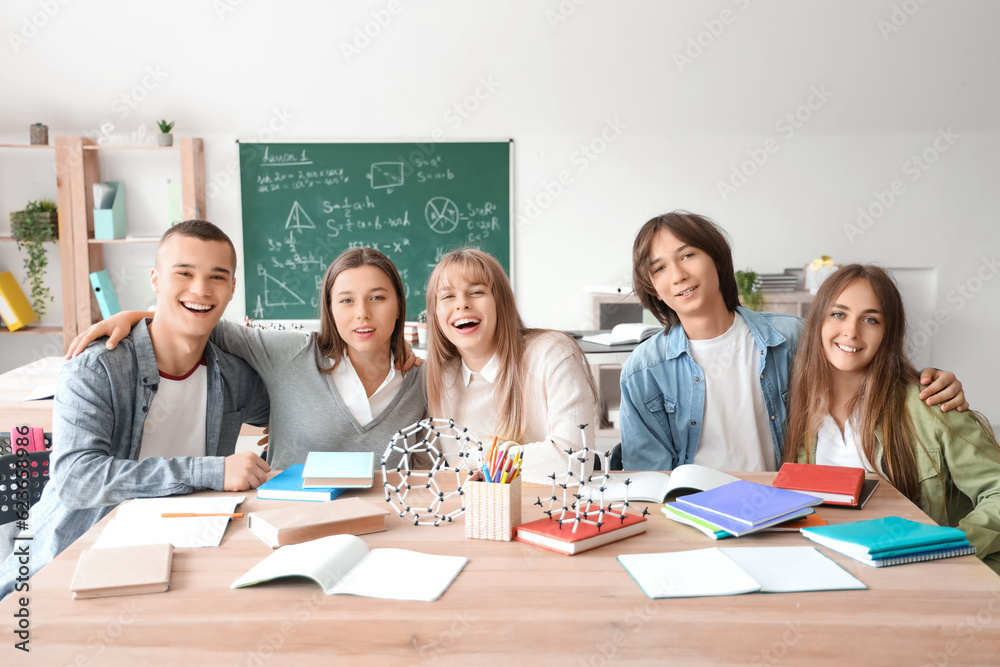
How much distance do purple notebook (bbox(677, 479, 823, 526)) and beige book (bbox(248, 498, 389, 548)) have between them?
21.8 inches

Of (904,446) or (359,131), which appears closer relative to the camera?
(904,446)

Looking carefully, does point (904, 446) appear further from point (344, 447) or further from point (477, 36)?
point (477, 36)

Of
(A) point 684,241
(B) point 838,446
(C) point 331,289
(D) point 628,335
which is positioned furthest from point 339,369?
(D) point 628,335

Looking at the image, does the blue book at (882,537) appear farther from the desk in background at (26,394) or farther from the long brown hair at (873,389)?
the desk in background at (26,394)

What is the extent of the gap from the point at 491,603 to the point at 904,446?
3.66ft

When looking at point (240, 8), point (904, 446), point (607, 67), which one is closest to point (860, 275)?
point (904, 446)

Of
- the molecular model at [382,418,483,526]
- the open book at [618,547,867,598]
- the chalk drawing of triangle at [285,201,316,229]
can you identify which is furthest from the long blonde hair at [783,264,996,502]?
the chalk drawing of triangle at [285,201,316,229]

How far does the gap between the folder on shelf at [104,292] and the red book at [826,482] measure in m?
4.27

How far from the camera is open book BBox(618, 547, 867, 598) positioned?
3.65 ft

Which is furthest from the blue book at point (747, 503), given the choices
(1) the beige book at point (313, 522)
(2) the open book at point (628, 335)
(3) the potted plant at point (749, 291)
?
(3) the potted plant at point (749, 291)

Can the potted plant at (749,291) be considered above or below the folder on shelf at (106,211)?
below

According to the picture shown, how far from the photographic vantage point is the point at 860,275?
1867 millimetres

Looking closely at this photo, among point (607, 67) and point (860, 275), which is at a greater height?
point (607, 67)

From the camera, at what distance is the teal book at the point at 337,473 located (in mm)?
1514
